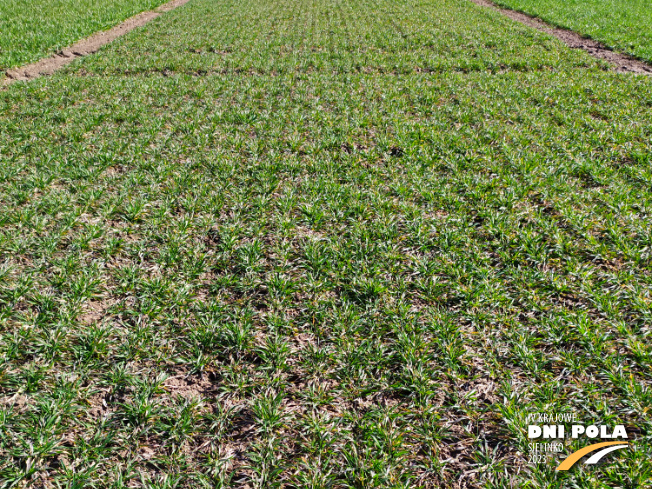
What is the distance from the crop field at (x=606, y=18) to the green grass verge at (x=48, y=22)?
63.4 feet

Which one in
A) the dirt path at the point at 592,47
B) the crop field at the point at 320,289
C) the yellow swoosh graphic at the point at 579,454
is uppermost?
the dirt path at the point at 592,47

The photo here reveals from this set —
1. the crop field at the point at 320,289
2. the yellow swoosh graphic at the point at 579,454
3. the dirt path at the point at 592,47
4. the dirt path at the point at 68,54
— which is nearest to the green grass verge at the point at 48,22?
the dirt path at the point at 68,54

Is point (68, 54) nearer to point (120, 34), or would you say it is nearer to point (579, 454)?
point (120, 34)

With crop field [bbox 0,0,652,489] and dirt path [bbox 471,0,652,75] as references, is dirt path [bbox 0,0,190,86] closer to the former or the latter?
crop field [bbox 0,0,652,489]

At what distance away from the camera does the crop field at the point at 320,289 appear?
2572mm

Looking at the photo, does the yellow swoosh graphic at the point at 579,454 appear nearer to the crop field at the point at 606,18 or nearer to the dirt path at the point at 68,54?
the crop field at the point at 606,18

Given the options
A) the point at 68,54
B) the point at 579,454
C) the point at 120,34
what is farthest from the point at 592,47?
the point at 120,34

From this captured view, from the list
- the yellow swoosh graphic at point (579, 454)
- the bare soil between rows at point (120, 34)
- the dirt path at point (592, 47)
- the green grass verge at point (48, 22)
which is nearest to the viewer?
the yellow swoosh graphic at point (579, 454)

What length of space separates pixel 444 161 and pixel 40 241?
571 centimetres

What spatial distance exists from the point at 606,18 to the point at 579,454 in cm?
1954

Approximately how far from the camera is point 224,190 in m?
5.48

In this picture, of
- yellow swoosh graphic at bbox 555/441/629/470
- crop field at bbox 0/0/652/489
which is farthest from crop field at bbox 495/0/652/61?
yellow swoosh graphic at bbox 555/441/629/470

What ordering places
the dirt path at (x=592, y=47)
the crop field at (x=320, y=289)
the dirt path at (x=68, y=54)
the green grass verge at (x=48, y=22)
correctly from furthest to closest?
the green grass verge at (x=48, y=22), the dirt path at (x=68, y=54), the dirt path at (x=592, y=47), the crop field at (x=320, y=289)

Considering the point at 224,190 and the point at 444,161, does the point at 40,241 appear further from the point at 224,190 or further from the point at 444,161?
the point at 444,161
